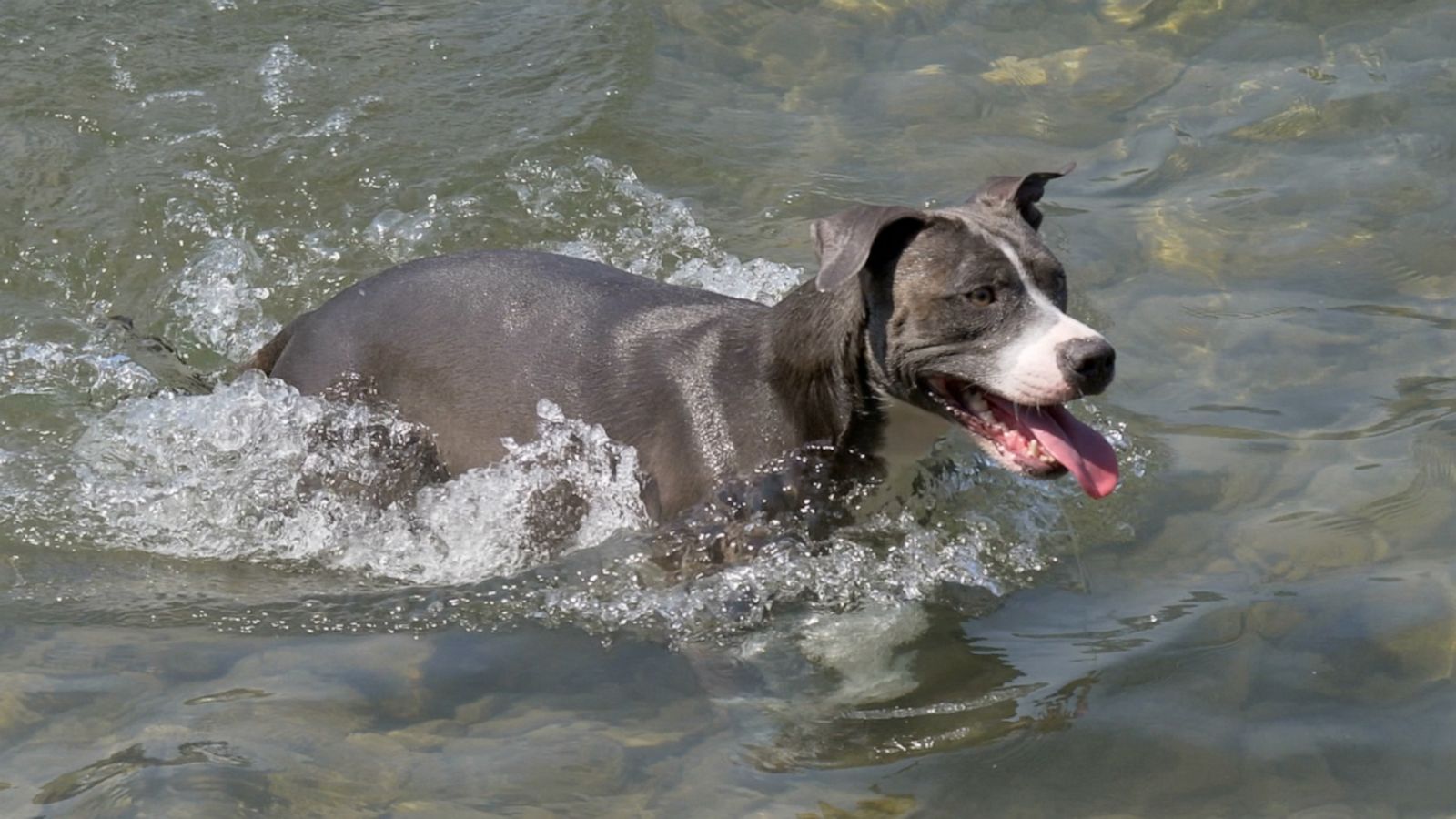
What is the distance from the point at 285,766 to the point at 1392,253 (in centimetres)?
505

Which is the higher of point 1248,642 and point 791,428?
point 791,428

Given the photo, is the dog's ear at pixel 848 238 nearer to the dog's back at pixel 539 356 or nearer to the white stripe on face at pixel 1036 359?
the white stripe on face at pixel 1036 359

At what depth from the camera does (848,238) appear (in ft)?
15.7

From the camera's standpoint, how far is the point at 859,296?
5105 mm

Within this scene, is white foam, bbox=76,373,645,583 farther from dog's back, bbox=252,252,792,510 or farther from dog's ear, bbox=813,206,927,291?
dog's ear, bbox=813,206,927,291

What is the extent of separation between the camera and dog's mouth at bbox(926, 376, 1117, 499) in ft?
16.2

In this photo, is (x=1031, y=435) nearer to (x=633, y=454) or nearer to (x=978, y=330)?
(x=978, y=330)

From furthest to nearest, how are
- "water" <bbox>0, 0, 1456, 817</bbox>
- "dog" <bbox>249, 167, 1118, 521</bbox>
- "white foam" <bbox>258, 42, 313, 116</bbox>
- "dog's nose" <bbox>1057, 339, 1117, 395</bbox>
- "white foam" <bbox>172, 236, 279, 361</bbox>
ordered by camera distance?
"white foam" <bbox>258, 42, 313, 116</bbox>, "white foam" <bbox>172, 236, 279, 361</bbox>, "dog" <bbox>249, 167, 1118, 521</bbox>, "dog's nose" <bbox>1057, 339, 1117, 395</bbox>, "water" <bbox>0, 0, 1456, 817</bbox>

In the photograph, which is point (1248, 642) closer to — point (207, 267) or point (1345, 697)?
point (1345, 697)

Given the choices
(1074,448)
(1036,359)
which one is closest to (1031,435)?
(1074,448)

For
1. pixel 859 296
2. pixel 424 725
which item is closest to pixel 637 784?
pixel 424 725

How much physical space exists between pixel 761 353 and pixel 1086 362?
1.05m

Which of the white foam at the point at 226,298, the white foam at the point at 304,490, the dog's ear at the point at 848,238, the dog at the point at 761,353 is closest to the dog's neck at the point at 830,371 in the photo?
the dog at the point at 761,353

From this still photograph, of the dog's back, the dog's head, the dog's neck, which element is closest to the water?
the dog's back
